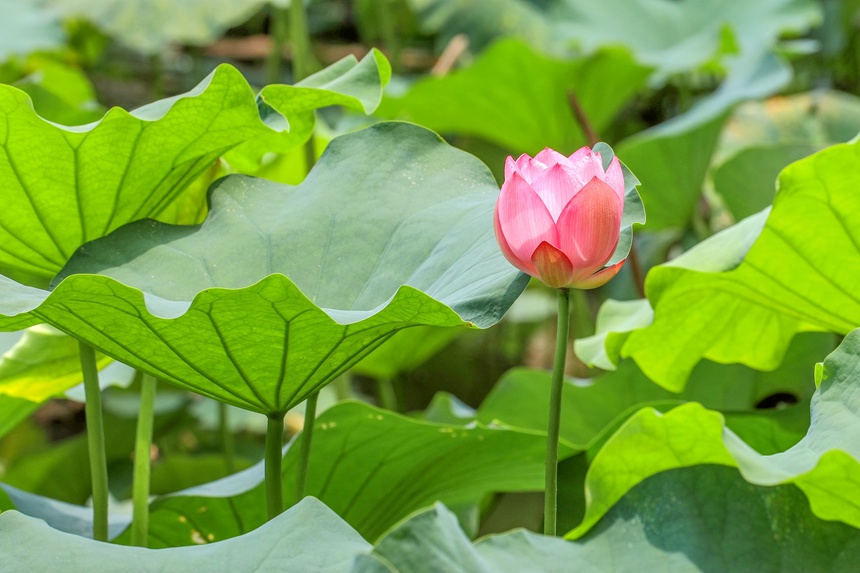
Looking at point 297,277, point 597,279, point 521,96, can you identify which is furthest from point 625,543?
point 521,96

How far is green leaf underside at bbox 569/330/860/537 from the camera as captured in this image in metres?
0.52

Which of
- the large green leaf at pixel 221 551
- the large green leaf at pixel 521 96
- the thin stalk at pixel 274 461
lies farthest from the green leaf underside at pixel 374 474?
the large green leaf at pixel 521 96

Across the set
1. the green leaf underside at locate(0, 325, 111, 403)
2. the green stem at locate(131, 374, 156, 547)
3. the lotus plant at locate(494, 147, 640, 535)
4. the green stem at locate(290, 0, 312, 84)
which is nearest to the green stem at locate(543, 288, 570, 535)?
the lotus plant at locate(494, 147, 640, 535)

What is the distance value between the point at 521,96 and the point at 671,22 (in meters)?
0.70

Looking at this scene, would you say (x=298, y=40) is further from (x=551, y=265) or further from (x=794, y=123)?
(x=794, y=123)

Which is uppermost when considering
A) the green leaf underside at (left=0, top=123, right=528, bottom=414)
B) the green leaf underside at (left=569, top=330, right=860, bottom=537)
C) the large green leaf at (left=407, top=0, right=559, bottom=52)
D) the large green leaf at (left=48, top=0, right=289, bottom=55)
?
the green leaf underside at (left=0, top=123, right=528, bottom=414)

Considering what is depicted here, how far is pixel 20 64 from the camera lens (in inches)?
91.0

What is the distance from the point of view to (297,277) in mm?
696

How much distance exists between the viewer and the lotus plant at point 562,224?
1.78 feet

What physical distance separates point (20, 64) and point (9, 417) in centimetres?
162

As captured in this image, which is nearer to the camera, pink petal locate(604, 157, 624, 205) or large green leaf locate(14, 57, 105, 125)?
pink petal locate(604, 157, 624, 205)

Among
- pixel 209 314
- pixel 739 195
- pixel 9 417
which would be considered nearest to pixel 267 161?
pixel 9 417

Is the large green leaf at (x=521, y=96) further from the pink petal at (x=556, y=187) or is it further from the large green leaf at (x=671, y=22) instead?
the pink petal at (x=556, y=187)

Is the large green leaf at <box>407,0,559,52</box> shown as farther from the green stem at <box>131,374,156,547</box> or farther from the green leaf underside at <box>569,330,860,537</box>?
the green leaf underside at <box>569,330,860,537</box>
